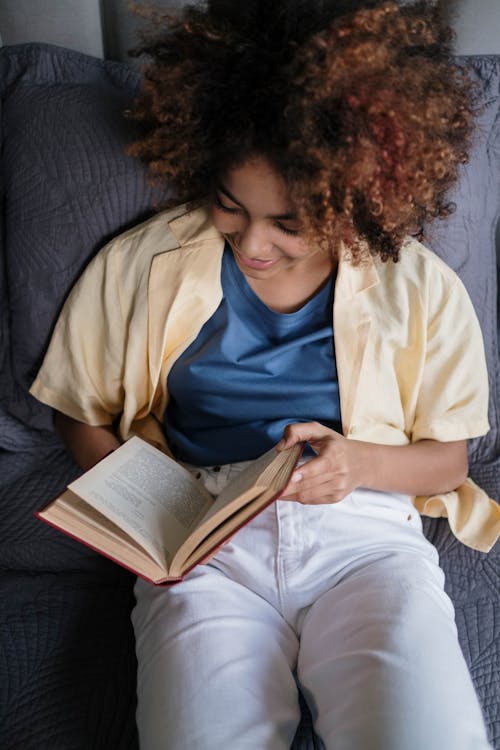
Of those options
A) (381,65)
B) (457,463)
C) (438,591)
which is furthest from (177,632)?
(381,65)

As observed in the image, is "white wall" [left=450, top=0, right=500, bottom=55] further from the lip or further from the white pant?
the white pant

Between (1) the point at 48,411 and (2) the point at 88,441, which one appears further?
(1) the point at 48,411

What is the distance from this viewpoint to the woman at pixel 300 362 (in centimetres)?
85

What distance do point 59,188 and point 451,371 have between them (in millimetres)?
662

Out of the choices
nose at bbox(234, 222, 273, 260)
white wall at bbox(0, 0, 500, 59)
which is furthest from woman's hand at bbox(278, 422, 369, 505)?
white wall at bbox(0, 0, 500, 59)

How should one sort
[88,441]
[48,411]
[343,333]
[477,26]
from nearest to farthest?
[343,333], [88,441], [48,411], [477,26]

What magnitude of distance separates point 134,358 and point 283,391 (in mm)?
221

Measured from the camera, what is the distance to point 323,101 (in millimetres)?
846

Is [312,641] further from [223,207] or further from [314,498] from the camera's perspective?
[223,207]

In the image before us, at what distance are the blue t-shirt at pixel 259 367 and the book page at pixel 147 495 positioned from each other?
120 millimetres

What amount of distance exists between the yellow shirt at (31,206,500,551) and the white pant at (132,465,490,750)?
139 millimetres

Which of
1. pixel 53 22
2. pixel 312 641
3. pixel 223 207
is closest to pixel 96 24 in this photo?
pixel 53 22

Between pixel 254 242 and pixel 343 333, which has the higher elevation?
pixel 254 242

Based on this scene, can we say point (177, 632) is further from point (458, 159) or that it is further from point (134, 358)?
point (458, 159)
